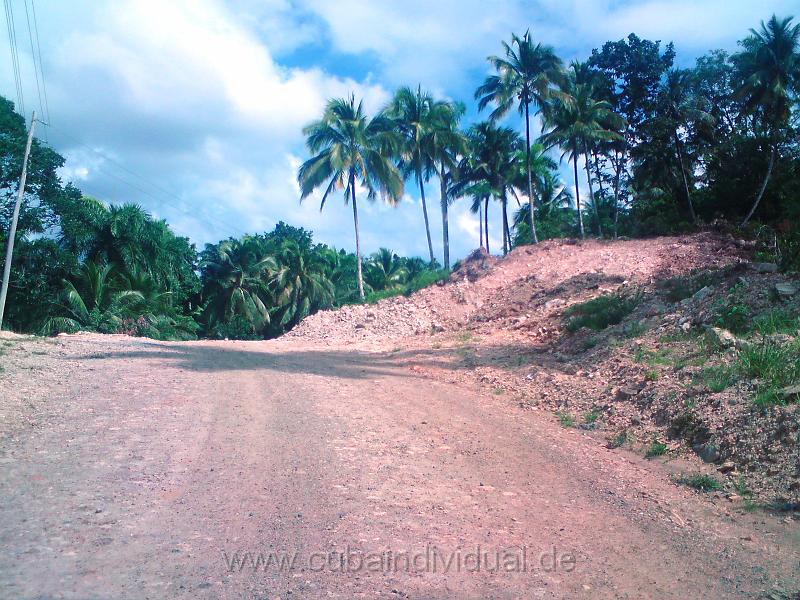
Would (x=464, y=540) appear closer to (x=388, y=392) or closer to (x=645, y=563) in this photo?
(x=645, y=563)

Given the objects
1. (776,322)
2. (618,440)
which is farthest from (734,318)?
(618,440)

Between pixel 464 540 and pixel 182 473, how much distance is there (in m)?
2.92

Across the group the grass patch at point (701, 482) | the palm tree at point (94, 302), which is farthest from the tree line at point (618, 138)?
the grass patch at point (701, 482)

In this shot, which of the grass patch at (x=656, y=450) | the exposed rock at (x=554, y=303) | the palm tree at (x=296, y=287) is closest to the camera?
the grass patch at (x=656, y=450)

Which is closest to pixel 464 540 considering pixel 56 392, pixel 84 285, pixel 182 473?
pixel 182 473

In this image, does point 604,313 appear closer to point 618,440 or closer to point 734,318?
point 734,318

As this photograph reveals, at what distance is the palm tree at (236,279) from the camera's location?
1475 inches

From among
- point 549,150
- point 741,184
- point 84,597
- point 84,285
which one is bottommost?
point 84,597

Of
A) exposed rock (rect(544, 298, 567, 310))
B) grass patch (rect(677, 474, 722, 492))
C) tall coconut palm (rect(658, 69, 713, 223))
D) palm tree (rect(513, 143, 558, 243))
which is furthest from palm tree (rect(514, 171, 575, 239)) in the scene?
grass patch (rect(677, 474, 722, 492))

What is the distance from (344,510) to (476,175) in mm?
34448

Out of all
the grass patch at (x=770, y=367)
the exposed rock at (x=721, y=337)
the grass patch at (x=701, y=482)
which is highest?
the exposed rock at (x=721, y=337)

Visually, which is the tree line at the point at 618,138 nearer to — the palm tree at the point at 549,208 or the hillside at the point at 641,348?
the palm tree at the point at 549,208

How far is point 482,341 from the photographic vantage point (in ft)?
56.1

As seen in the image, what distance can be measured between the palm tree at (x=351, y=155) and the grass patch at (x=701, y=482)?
25304 mm
